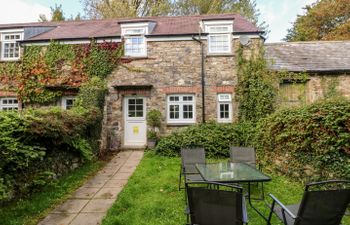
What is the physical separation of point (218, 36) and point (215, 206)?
1005cm

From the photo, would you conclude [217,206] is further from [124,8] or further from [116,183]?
[124,8]

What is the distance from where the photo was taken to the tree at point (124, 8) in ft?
72.8

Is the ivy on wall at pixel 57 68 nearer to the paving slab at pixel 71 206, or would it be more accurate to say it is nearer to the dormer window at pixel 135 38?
the dormer window at pixel 135 38

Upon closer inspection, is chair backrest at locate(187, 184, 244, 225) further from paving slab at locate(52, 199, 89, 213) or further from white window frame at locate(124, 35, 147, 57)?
white window frame at locate(124, 35, 147, 57)

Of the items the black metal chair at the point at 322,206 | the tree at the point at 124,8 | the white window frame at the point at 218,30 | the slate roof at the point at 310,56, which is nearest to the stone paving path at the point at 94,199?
the black metal chair at the point at 322,206

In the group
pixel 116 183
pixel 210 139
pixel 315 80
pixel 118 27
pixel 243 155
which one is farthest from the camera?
pixel 118 27

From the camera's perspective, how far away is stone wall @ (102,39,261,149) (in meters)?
11.3

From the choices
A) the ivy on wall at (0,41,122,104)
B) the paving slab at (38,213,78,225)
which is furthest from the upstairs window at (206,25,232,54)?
the paving slab at (38,213,78,225)

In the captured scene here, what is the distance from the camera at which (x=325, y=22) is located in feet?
73.9

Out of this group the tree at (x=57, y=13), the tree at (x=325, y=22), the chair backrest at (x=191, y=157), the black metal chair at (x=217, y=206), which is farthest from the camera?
the tree at (x=57, y=13)

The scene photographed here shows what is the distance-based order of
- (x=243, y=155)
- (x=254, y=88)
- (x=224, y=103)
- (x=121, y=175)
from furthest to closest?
1. (x=224, y=103)
2. (x=254, y=88)
3. (x=121, y=175)
4. (x=243, y=155)

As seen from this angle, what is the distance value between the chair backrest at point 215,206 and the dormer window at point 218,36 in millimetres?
9505

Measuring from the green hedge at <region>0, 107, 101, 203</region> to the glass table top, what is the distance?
3.11 metres

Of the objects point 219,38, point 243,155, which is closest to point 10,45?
point 219,38
